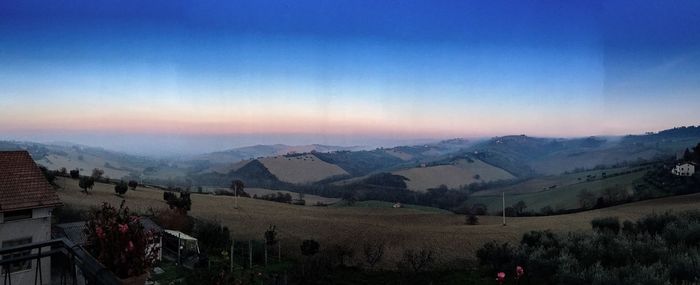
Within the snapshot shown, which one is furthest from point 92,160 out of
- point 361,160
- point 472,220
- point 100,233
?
point 100,233

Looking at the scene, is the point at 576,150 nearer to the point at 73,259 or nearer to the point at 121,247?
the point at 121,247

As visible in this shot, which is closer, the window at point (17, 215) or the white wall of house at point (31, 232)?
the white wall of house at point (31, 232)

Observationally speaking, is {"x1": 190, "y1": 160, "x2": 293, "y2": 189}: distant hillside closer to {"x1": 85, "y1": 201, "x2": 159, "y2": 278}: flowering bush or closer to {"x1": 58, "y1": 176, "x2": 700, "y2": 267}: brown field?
{"x1": 58, "y1": 176, "x2": 700, "y2": 267}: brown field

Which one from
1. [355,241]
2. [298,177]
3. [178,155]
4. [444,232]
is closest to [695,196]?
[444,232]

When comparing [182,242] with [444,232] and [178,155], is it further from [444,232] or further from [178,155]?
[178,155]

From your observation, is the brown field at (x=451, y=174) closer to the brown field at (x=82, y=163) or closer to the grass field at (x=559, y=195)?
the grass field at (x=559, y=195)

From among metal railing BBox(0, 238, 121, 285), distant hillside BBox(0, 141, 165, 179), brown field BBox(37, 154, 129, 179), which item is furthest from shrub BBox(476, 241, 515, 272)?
distant hillside BBox(0, 141, 165, 179)

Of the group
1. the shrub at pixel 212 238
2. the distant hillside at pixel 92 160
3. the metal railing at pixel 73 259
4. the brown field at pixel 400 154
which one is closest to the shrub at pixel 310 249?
the shrub at pixel 212 238
